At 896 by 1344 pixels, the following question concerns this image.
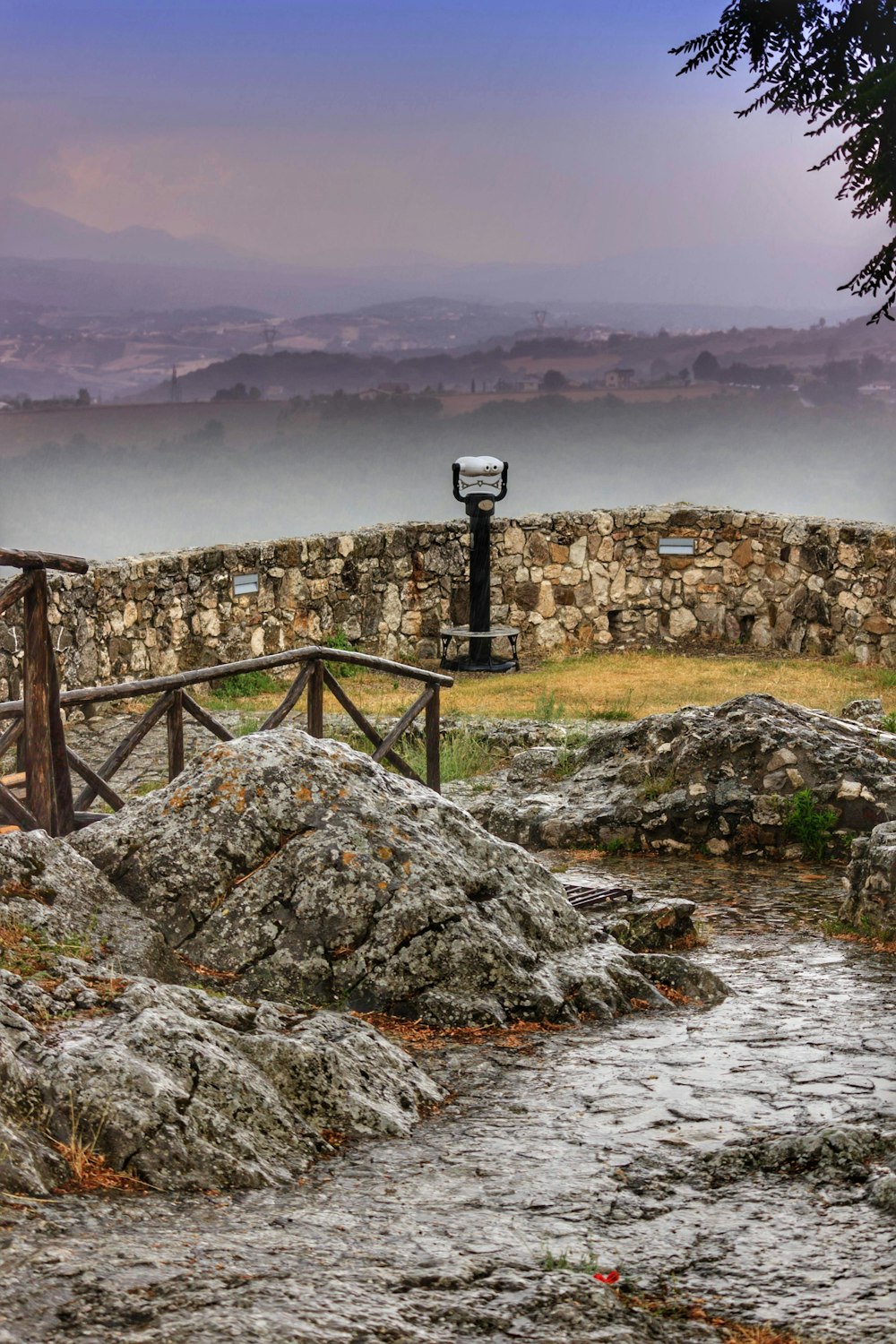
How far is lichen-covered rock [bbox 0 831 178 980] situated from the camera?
4227mm

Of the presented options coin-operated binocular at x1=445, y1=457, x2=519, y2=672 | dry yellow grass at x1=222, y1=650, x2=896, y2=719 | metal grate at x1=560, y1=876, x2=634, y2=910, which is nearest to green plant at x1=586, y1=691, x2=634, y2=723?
dry yellow grass at x1=222, y1=650, x2=896, y2=719

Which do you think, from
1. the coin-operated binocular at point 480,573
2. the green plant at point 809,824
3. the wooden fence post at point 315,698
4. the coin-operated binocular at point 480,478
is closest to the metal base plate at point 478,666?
the coin-operated binocular at point 480,573

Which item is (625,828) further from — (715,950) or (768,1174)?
(768,1174)

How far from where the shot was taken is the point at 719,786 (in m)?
8.38

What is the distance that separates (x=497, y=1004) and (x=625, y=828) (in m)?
3.87

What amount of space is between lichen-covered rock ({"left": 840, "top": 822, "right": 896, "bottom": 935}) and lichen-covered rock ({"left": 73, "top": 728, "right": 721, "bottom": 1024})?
1720 mm

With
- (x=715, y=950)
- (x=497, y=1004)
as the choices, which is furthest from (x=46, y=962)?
(x=715, y=950)

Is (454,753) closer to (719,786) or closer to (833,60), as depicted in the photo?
(719,786)

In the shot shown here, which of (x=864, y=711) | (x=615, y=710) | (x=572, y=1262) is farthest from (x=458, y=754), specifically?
(x=572, y=1262)

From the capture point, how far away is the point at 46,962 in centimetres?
388

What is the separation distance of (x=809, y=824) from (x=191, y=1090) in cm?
553

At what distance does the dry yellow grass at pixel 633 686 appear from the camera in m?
13.7

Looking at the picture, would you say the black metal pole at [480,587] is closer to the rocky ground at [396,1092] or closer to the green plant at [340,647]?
the green plant at [340,647]

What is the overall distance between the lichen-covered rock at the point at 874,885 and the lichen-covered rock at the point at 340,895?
1.72 meters
